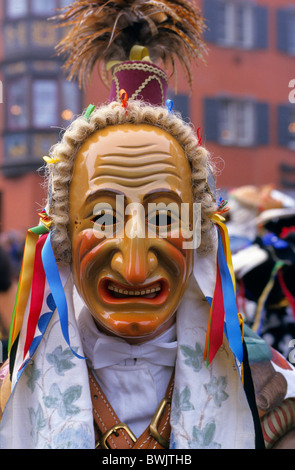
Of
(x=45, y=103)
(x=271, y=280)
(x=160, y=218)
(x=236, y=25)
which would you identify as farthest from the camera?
(x=236, y=25)

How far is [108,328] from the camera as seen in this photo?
1.84 m

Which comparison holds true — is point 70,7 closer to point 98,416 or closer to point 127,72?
point 127,72

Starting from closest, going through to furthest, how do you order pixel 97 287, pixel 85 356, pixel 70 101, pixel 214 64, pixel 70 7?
pixel 97 287, pixel 85 356, pixel 70 7, pixel 70 101, pixel 214 64

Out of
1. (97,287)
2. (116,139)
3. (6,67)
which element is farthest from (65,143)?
(6,67)

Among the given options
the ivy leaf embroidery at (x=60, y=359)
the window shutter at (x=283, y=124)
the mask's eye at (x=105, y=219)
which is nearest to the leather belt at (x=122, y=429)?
the ivy leaf embroidery at (x=60, y=359)

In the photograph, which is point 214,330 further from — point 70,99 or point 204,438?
point 70,99

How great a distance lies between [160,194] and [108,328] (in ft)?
1.44

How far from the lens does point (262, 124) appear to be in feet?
44.8

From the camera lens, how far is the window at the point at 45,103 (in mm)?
12664

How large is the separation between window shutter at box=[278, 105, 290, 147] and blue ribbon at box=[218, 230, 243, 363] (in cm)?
1235

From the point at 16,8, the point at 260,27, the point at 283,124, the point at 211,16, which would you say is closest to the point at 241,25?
the point at 260,27

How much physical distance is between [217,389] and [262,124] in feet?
40.5

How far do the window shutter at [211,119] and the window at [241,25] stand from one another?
1451 mm

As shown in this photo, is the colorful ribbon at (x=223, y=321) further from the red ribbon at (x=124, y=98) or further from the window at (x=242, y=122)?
the window at (x=242, y=122)
